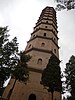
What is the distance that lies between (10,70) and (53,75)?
512 centimetres

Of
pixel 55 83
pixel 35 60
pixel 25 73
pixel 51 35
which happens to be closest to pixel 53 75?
pixel 55 83

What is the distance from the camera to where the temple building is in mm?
23391

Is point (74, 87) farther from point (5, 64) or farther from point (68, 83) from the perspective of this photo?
point (5, 64)

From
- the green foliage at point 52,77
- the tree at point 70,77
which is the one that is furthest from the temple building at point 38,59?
the green foliage at point 52,77

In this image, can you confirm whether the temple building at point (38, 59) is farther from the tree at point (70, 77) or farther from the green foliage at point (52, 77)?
the green foliage at point (52, 77)

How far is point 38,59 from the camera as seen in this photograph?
91.8ft

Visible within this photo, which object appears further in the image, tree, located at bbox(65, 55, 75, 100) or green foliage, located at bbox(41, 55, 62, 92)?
tree, located at bbox(65, 55, 75, 100)

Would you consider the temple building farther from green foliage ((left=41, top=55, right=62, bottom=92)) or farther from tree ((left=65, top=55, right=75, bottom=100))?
green foliage ((left=41, top=55, right=62, bottom=92))

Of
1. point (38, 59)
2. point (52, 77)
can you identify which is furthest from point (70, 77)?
point (38, 59)

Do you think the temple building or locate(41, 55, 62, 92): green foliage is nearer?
locate(41, 55, 62, 92): green foliage

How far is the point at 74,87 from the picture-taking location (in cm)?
2312

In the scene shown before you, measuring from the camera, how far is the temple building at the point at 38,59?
23391mm

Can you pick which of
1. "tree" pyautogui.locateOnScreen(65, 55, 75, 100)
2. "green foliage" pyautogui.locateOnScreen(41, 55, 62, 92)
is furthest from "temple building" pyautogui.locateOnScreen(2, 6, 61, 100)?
"green foliage" pyautogui.locateOnScreen(41, 55, 62, 92)

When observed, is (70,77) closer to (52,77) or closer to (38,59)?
(52,77)
